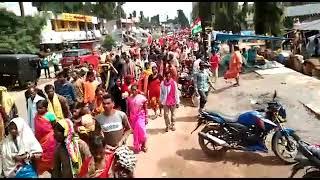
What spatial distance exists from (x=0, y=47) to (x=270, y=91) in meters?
18.7

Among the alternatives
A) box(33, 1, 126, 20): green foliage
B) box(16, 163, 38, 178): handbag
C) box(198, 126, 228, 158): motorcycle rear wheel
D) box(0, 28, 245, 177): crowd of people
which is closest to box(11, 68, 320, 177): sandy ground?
box(198, 126, 228, 158): motorcycle rear wheel

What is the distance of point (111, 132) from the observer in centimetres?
568

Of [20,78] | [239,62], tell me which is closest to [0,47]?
[20,78]

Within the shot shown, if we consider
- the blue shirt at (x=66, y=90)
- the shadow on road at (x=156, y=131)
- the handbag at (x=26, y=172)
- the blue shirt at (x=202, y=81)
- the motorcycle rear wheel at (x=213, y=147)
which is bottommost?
the shadow on road at (x=156, y=131)

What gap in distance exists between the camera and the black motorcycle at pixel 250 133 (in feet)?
23.2

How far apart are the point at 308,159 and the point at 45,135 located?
12.0 feet

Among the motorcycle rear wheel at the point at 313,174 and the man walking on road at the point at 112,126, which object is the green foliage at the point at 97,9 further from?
the motorcycle rear wheel at the point at 313,174

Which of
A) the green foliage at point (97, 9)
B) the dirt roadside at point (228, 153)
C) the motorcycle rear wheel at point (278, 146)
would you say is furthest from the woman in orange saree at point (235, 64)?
the green foliage at point (97, 9)

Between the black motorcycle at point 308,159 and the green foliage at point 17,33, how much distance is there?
77.4ft

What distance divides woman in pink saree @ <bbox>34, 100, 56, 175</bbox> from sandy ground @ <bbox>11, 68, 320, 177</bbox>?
5.29 ft

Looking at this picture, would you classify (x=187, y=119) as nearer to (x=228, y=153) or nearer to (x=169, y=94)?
(x=169, y=94)

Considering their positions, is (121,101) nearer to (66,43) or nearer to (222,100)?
(222,100)

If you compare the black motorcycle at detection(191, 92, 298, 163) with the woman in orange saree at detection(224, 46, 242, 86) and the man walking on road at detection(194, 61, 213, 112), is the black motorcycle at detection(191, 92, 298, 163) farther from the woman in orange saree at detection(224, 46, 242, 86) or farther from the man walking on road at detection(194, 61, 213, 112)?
the woman in orange saree at detection(224, 46, 242, 86)

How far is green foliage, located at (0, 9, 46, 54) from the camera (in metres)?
27.5
